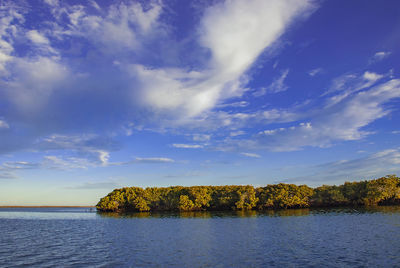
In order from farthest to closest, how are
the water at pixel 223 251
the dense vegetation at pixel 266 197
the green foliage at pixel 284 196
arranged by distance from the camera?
the green foliage at pixel 284 196
the dense vegetation at pixel 266 197
the water at pixel 223 251

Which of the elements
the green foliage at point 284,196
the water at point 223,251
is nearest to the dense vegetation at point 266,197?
the green foliage at point 284,196

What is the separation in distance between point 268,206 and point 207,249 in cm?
10483

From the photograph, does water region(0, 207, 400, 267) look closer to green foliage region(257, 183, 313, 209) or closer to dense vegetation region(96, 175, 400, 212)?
green foliage region(257, 183, 313, 209)

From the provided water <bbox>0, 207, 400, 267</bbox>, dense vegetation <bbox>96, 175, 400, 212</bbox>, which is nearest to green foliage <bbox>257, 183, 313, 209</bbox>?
dense vegetation <bbox>96, 175, 400, 212</bbox>

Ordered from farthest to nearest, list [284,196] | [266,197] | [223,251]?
[266,197]
[284,196]
[223,251]

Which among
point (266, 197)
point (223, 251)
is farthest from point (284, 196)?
point (223, 251)

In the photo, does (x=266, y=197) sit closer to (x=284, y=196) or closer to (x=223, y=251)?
(x=284, y=196)

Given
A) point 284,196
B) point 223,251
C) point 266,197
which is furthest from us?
point 266,197

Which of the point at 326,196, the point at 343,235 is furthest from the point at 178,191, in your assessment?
the point at 343,235

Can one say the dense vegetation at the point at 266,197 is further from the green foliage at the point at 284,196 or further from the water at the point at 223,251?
the water at the point at 223,251

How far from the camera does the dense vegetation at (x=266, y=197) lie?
420 ft

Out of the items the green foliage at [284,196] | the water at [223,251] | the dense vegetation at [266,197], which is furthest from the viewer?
the green foliage at [284,196]

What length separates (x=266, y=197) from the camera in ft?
453

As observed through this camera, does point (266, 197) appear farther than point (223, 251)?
Yes
